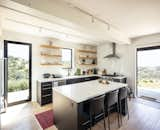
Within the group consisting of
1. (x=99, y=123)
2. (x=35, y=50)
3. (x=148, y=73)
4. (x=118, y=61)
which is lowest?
(x=99, y=123)

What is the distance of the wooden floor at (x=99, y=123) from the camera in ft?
8.34

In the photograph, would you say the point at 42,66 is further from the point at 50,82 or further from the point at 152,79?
the point at 152,79

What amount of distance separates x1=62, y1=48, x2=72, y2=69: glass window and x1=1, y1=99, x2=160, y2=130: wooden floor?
222 cm

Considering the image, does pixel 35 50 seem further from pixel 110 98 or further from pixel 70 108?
pixel 110 98

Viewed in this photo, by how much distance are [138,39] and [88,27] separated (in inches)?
125

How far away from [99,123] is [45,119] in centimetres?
143

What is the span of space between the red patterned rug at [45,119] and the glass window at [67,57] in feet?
8.26

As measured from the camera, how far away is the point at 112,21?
9.74ft

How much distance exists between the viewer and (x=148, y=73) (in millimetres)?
4664

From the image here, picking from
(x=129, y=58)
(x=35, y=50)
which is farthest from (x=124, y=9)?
(x=35, y=50)

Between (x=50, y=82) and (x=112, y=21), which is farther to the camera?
(x=50, y=82)

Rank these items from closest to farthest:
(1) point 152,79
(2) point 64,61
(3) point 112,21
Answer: (3) point 112,21, (1) point 152,79, (2) point 64,61

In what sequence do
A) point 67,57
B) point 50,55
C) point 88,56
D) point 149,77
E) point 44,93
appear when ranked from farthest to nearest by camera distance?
point 88,56 → point 67,57 → point 149,77 → point 50,55 → point 44,93

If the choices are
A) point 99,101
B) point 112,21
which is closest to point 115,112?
point 99,101
